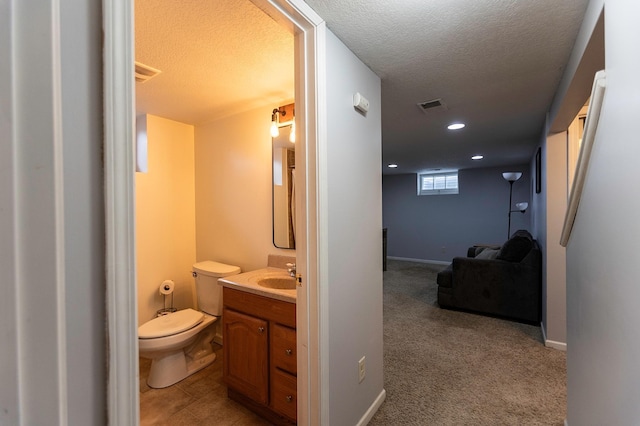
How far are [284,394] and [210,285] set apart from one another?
1.20 meters

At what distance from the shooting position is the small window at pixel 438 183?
654 centimetres

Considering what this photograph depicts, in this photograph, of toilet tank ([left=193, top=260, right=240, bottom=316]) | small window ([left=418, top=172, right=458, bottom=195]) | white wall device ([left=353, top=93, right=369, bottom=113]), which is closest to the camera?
white wall device ([left=353, top=93, right=369, bottom=113])

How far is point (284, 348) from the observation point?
63.4 inches

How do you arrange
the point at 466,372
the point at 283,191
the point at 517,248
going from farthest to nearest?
the point at 517,248, the point at 283,191, the point at 466,372

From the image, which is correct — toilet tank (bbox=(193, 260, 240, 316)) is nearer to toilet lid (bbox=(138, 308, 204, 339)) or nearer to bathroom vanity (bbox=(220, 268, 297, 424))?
toilet lid (bbox=(138, 308, 204, 339))

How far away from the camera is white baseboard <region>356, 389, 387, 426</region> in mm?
1608

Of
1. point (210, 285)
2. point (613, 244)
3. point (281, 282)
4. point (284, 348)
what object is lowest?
point (284, 348)

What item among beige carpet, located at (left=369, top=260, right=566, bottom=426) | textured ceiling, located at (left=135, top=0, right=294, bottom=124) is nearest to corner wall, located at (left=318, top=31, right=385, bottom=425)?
beige carpet, located at (left=369, top=260, right=566, bottom=426)

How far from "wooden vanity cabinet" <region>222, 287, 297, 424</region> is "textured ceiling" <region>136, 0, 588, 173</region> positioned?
1437 millimetres

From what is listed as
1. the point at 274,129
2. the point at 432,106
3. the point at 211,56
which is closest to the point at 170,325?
the point at 274,129

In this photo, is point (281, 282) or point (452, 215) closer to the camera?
point (281, 282)

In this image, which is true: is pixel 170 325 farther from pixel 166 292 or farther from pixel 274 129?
pixel 274 129

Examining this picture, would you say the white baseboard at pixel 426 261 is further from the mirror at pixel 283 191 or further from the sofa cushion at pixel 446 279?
the mirror at pixel 283 191

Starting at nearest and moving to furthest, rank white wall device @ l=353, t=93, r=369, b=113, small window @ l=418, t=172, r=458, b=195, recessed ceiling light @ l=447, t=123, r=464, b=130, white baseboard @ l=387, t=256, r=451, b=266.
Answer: white wall device @ l=353, t=93, r=369, b=113, recessed ceiling light @ l=447, t=123, r=464, b=130, white baseboard @ l=387, t=256, r=451, b=266, small window @ l=418, t=172, r=458, b=195
